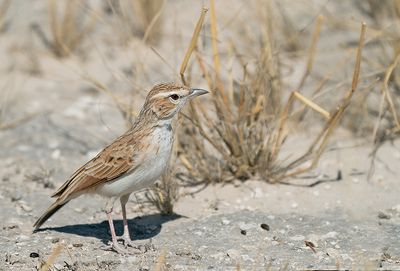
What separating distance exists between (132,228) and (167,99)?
4.01ft

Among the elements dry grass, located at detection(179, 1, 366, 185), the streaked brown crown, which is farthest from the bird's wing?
dry grass, located at detection(179, 1, 366, 185)

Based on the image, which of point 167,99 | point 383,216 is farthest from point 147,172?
Answer: point 383,216

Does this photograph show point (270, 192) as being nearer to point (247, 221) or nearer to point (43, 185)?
point (247, 221)

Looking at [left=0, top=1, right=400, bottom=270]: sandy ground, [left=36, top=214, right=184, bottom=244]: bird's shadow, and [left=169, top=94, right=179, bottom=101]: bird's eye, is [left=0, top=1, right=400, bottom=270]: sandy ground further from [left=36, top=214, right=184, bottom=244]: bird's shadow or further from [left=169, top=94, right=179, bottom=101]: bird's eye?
[left=169, top=94, right=179, bottom=101]: bird's eye

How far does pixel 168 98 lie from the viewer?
5.95 metres

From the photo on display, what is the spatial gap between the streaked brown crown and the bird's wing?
0.32 m

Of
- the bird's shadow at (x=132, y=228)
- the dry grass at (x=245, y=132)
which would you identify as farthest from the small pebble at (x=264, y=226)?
the dry grass at (x=245, y=132)

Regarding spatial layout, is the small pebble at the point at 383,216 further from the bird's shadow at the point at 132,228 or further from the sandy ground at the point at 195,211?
the bird's shadow at the point at 132,228

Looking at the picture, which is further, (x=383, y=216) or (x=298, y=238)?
(x=383, y=216)

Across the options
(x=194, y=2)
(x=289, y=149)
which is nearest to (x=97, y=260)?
(x=289, y=149)

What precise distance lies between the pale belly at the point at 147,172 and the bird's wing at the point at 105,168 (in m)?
0.05

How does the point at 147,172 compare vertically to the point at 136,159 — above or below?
below

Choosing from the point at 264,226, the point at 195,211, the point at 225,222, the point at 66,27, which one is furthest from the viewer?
the point at 66,27

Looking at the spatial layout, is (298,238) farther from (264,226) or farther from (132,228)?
(132,228)
